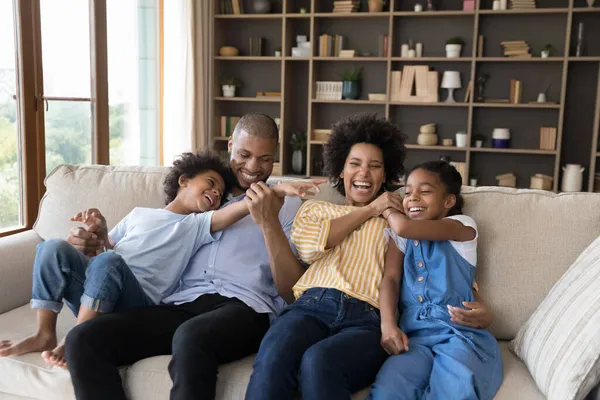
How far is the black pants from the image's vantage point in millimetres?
1454

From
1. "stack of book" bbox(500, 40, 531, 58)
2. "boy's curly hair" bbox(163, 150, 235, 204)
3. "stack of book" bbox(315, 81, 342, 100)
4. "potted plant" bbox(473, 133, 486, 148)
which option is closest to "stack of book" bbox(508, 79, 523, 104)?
"stack of book" bbox(500, 40, 531, 58)

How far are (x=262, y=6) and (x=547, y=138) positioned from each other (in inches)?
101

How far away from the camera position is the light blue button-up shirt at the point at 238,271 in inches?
70.7

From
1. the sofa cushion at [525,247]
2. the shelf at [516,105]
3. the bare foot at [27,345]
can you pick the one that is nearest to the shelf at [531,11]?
the shelf at [516,105]

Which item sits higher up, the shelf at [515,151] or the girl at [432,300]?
the shelf at [515,151]

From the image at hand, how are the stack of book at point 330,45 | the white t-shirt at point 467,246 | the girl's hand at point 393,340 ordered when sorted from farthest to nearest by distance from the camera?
1. the stack of book at point 330,45
2. the white t-shirt at point 467,246
3. the girl's hand at point 393,340

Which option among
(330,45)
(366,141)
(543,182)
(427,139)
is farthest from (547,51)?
(366,141)

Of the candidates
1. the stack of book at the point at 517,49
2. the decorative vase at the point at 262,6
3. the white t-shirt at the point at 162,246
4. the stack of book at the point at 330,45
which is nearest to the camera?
the white t-shirt at the point at 162,246

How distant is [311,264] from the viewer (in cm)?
185

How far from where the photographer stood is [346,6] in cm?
493

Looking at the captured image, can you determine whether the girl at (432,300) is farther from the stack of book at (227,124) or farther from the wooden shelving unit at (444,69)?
the stack of book at (227,124)

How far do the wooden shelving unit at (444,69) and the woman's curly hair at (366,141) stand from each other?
2929 mm

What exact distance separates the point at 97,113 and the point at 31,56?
0.71 m

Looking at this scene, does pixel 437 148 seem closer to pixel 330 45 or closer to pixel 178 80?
pixel 330 45
